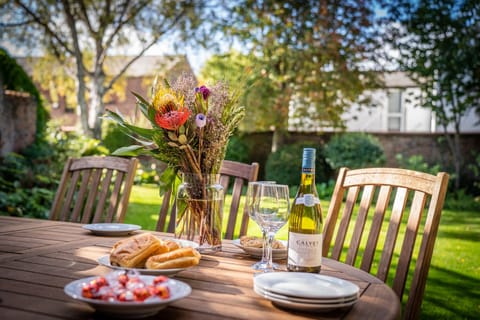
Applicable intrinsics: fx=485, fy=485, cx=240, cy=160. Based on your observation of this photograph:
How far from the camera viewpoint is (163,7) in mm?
10586

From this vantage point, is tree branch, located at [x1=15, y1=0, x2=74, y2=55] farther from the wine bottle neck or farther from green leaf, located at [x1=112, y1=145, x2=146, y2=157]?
the wine bottle neck

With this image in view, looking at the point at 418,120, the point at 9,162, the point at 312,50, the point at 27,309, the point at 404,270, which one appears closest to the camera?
the point at 27,309

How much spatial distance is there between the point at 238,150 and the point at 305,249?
996 centimetres

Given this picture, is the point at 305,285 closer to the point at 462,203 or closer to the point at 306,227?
the point at 306,227

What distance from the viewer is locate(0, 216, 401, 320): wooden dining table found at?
997 millimetres

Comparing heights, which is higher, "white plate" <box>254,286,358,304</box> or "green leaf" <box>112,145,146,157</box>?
"green leaf" <box>112,145,146,157</box>

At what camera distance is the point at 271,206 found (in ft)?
4.44

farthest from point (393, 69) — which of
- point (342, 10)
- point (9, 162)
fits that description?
point (9, 162)

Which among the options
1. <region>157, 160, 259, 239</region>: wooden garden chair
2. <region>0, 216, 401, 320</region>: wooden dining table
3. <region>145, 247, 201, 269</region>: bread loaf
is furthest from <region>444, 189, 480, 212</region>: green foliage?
<region>145, 247, 201, 269</region>: bread loaf

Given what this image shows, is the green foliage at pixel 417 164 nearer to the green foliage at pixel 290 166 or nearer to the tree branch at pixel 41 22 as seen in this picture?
the green foliage at pixel 290 166

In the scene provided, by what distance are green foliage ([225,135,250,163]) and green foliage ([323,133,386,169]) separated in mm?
2239

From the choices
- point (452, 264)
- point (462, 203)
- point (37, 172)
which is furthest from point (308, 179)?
point (462, 203)

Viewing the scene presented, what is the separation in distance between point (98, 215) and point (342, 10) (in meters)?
8.09

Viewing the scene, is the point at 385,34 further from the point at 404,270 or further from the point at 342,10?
the point at 404,270
